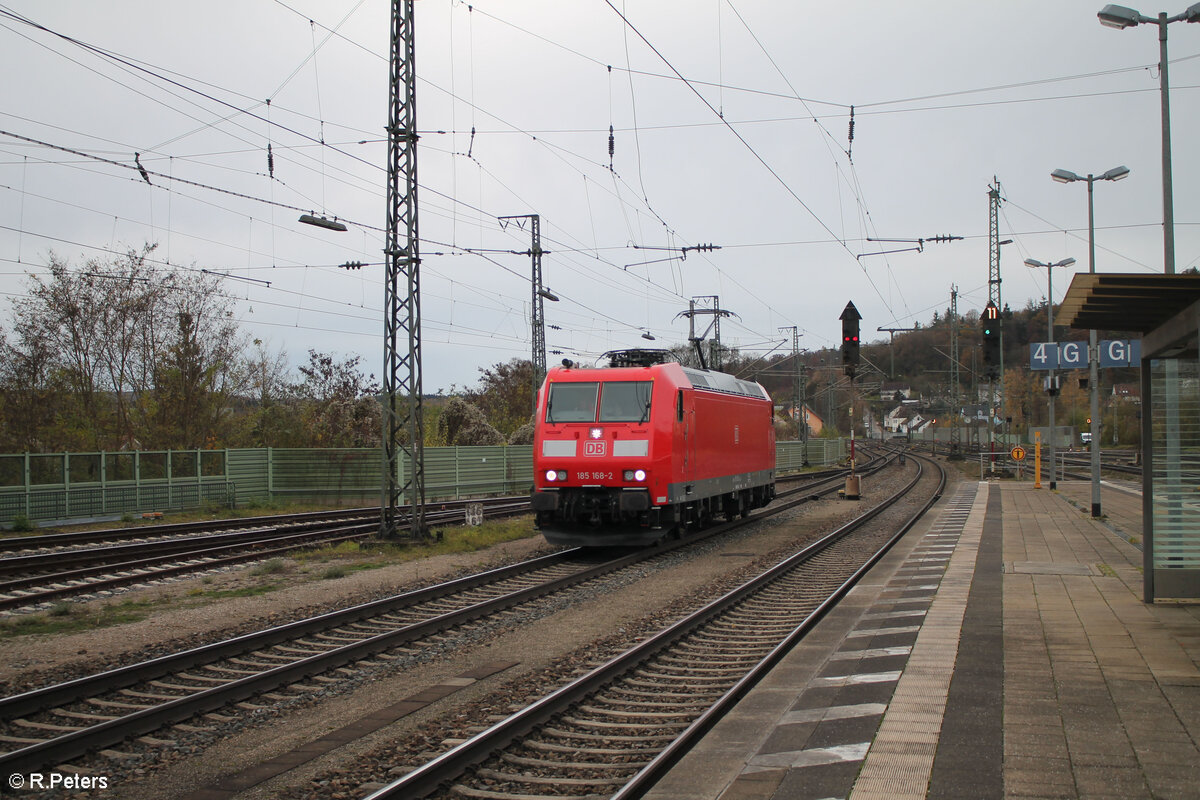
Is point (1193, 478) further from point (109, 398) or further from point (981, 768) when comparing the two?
point (109, 398)

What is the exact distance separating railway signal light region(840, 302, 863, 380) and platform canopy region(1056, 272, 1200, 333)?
1261cm

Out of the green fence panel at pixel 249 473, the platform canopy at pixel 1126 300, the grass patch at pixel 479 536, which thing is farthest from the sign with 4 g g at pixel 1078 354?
the green fence panel at pixel 249 473

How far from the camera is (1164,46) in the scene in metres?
14.3

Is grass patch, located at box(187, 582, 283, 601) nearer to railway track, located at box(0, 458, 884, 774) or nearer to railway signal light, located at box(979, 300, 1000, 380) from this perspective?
railway track, located at box(0, 458, 884, 774)

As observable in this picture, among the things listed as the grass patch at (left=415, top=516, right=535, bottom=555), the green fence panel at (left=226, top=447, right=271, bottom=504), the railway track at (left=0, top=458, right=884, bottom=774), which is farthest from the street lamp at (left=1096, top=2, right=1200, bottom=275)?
the green fence panel at (left=226, top=447, right=271, bottom=504)

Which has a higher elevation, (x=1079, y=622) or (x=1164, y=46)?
(x=1164, y=46)

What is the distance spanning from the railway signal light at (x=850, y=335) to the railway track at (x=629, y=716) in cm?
1165

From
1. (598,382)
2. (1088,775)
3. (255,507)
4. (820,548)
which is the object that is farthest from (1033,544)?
(255,507)

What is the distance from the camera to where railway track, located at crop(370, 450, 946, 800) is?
17.7ft

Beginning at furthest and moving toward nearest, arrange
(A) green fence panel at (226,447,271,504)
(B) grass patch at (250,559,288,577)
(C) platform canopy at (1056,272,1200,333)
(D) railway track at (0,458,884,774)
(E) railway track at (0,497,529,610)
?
(A) green fence panel at (226,447,271,504) → (B) grass patch at (250,559,288,577) → (E) railway track at (0,497,529,610) → (C) platform canopy at (1056,272,1200,333) → (D) railway track at (0,458,884,774)

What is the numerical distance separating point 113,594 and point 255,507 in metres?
15.4

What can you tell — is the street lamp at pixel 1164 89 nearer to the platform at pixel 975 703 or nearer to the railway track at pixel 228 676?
the platform at pixel 975 703

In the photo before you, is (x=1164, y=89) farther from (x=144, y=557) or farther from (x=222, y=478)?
(x=222, y=478)

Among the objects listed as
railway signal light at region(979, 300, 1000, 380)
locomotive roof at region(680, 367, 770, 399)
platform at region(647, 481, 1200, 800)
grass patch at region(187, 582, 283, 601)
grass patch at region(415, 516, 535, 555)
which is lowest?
grass patch at region(415, 516, 535, 555)
